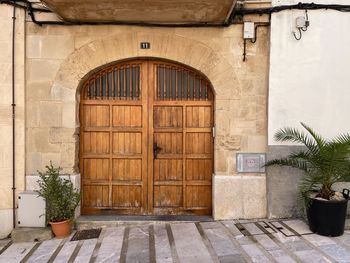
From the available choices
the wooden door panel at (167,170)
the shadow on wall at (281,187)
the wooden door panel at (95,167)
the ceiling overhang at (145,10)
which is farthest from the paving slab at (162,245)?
the ceiling overhang at (145,10)

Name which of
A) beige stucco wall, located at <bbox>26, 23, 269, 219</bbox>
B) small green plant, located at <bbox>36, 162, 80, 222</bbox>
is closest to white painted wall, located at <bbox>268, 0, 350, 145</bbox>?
beige stucco wall, located at <bbox>26, 23, 269, 219</bbox>

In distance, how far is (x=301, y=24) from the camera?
16.5ft

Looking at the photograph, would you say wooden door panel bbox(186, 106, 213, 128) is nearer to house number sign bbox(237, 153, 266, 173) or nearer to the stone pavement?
house number sign bbox(237, 153, 266, 173)

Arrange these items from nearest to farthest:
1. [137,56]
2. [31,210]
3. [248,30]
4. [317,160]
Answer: [317,160] → [31,210] → [248,30] → [137,56]

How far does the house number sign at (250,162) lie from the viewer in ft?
17.3

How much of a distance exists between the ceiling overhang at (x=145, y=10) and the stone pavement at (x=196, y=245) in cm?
311

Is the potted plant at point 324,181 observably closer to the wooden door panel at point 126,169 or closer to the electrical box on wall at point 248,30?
the electrical box on wall at point 248,30

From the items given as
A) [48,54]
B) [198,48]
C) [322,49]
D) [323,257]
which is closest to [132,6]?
[198,48]

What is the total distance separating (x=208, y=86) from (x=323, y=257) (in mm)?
2949

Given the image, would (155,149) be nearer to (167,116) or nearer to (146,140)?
(146,140)

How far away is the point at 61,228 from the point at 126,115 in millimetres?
1960

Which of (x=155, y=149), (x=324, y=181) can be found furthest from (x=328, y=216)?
(x=155, y=149)

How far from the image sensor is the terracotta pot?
4.78m

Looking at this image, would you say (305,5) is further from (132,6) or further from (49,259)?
(49,259)
